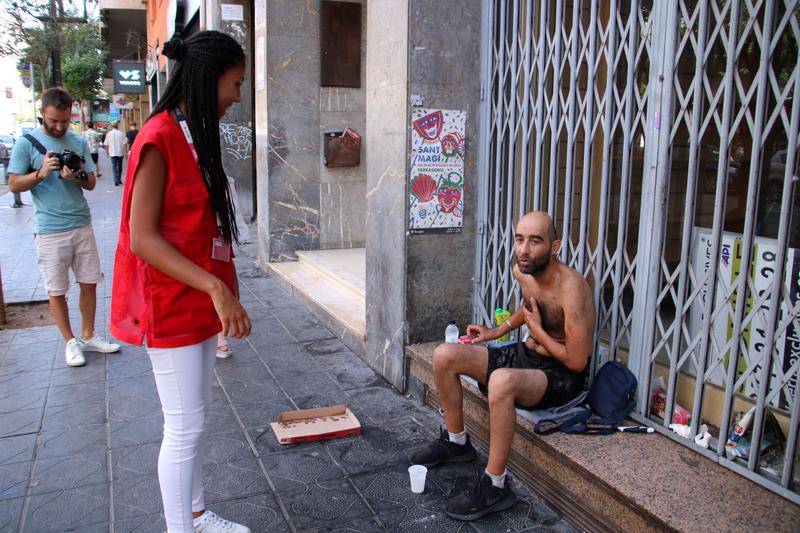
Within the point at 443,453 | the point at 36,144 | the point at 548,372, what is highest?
the point at 36,144

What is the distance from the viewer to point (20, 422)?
4066mm

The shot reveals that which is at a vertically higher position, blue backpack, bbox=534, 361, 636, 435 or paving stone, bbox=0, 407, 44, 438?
blue backpack, bbox=534, 361, 636, 435

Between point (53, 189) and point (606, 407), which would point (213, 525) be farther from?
point (53, 189)

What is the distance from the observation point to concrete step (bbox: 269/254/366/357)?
564cm

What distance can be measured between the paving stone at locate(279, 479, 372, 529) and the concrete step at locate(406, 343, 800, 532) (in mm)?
890

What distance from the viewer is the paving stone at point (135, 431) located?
3846mm

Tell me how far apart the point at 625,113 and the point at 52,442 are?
360 cm

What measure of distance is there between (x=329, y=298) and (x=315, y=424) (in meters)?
2.66

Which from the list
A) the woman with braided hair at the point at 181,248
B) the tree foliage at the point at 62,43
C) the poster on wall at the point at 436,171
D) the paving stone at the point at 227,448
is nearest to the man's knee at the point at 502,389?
the woman with braided hair at the point at 181,248

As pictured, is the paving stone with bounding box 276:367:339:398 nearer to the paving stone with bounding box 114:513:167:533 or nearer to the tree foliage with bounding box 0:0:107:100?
the paving stone with bounding box 114:513:167:533

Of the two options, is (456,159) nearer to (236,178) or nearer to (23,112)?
(236,178)

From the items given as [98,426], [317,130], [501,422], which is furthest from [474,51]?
[317,130]

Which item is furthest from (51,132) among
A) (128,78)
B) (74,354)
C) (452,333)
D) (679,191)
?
(128,78)

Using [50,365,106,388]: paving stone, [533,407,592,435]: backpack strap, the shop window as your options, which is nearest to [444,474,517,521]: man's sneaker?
[533,407,592,435]: backpack strap
